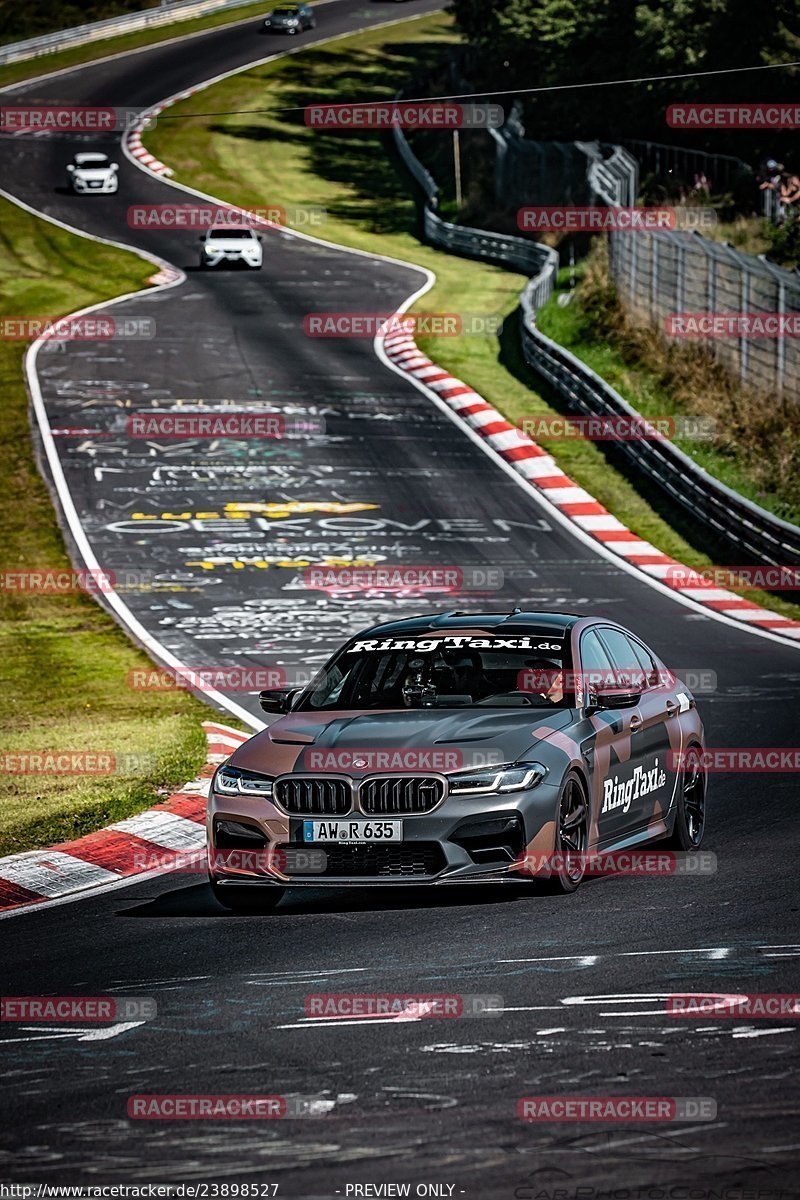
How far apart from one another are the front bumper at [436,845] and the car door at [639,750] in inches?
42.9

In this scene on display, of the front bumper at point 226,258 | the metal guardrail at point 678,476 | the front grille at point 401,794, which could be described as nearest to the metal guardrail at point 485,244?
the front bumper at point 226,258

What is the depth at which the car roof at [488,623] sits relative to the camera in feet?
37.1

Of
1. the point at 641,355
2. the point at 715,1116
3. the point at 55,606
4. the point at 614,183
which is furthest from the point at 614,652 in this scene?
the point at 614,183

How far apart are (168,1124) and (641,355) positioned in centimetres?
2994

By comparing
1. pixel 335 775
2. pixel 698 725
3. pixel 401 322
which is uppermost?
pixel 335 775

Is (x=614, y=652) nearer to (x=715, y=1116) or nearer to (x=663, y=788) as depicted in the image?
(x=663, y=788)

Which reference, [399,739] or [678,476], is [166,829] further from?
[678,476]

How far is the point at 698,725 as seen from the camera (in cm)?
1227

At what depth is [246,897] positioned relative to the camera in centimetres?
1023
